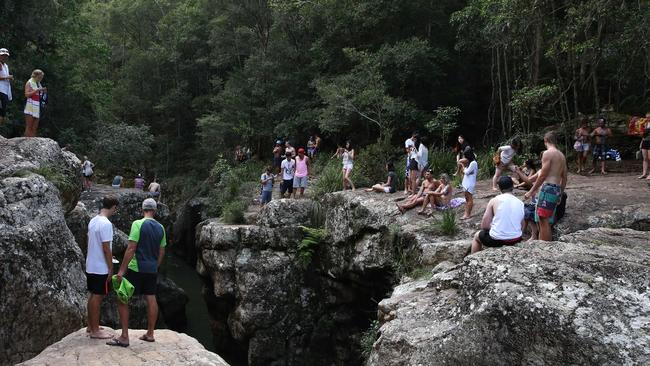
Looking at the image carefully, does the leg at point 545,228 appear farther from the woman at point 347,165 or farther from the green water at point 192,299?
the green water at point 192,299

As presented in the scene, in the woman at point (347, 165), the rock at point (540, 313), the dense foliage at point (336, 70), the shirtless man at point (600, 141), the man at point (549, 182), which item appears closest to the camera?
the rock at point (540, 313)

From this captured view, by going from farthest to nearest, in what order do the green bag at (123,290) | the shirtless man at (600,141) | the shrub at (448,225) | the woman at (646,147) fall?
the shirtless man at (600,141) → the woman at (646,147) → the shrub at (448,225) → the green bag at (123,290)

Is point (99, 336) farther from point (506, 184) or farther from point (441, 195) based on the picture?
point (441, 195)

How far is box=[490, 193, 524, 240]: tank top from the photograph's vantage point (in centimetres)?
586

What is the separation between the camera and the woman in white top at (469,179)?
9.39 meters

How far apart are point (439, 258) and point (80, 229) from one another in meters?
7.05

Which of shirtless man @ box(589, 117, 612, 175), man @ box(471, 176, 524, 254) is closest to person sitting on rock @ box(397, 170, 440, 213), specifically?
man @ box(471, 176, 524, 254)

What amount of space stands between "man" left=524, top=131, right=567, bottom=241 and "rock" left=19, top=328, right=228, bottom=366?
4.43 meters

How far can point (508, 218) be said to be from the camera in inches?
231

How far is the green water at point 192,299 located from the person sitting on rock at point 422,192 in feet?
28.4

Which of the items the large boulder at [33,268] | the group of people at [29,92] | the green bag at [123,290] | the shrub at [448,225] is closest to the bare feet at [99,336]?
the green bag at [123,290]

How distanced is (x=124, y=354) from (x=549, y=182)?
219 inches

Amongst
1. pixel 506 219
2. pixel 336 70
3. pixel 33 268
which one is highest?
pixel 336 70

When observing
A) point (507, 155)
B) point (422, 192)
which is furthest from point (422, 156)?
point (507, 155)
